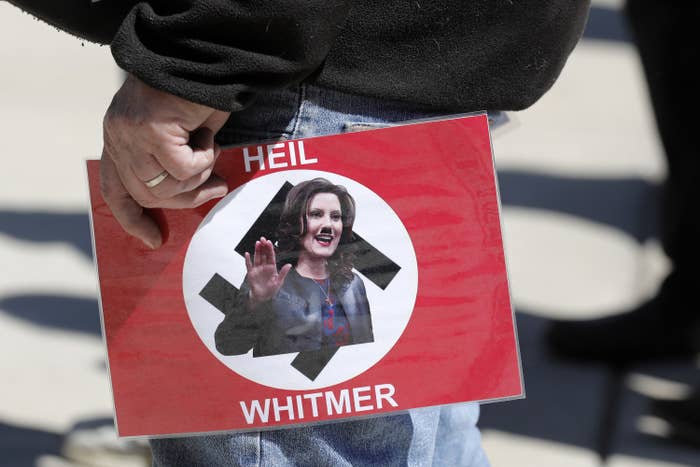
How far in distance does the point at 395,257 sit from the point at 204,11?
370mm

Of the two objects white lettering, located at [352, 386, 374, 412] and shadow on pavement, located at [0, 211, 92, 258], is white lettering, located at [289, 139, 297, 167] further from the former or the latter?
shadow on pavement, located at [0, 211, 92, 258]

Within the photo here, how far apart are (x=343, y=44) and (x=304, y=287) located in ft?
0.94

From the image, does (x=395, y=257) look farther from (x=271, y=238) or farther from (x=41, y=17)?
(x=41, y=17)

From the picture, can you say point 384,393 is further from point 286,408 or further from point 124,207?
point 124,207

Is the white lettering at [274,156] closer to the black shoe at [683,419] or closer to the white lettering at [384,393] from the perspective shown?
the white lettering at [384,393]

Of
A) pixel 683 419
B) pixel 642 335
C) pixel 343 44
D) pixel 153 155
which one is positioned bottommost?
pixel 683 419

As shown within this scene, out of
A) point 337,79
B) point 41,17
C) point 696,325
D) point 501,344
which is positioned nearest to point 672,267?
point 696,325

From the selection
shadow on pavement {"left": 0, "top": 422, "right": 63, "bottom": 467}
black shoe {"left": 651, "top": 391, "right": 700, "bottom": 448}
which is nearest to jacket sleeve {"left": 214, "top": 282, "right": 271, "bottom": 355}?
shadow on pavement {"left": 0, "top": 422, "right": 63, "bottom": 467}

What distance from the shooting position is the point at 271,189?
1.26 metres

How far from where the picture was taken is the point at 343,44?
4.04 ft

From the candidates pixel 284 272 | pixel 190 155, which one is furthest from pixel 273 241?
pixel 190 155

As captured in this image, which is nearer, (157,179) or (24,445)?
(157,179)

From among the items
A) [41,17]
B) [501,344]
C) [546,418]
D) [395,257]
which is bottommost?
[546,418]

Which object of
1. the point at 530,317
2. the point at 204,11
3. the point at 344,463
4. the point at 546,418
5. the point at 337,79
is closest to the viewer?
the point at 204,11
